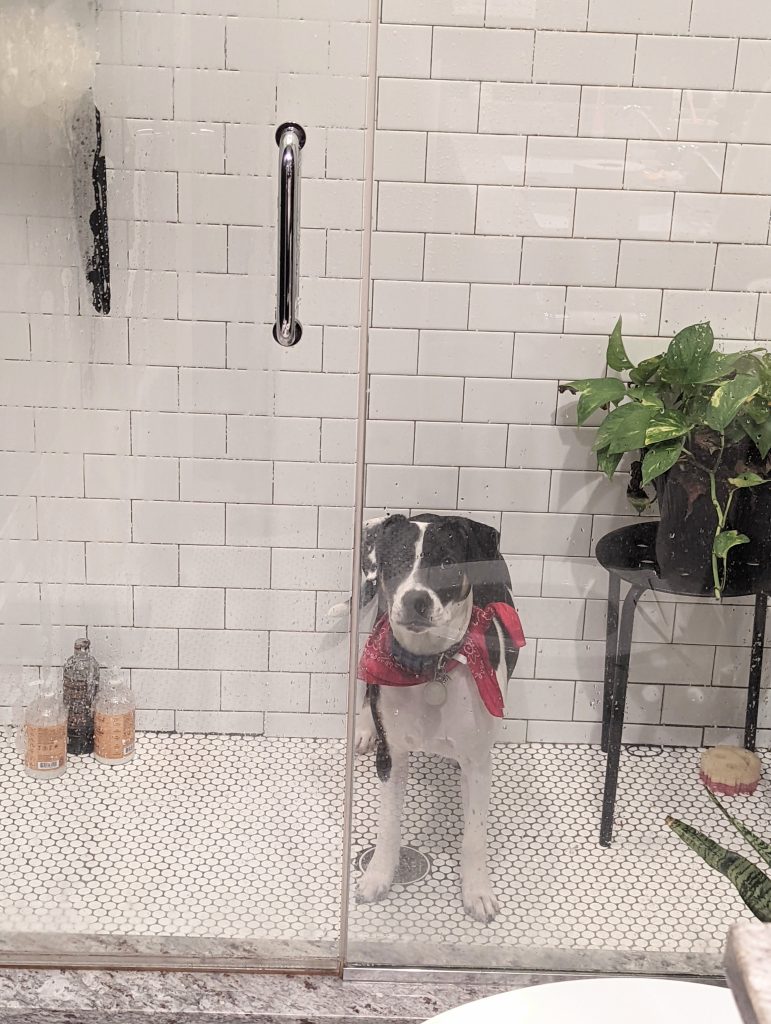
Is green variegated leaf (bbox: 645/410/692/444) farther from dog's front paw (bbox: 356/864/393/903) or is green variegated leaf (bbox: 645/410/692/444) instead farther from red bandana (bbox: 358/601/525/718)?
A: dog's front paw (bbox: 356/864/393/903)

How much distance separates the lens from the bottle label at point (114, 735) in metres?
1.92

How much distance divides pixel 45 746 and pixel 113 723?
12cm

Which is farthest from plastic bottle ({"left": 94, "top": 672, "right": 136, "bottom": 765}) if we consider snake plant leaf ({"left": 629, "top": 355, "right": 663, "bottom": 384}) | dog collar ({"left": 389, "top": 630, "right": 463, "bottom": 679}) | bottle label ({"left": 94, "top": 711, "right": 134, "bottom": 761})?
snake plant leaf ({"left": 629, "top": 355, "right": 663, "bottom": 384})

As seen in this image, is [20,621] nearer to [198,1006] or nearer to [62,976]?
[62,976]

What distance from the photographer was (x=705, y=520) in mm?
1531

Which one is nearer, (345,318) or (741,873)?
(741,873)

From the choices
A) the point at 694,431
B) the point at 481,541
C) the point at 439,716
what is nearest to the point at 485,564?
the point at 481,541

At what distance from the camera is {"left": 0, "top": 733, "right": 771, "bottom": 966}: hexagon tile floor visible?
5.53 ft

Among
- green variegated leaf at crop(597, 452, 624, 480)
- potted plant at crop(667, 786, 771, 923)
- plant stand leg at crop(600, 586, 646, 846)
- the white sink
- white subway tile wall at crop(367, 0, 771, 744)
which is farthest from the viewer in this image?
plant stand leg at crop(600, 586, 646, 846)

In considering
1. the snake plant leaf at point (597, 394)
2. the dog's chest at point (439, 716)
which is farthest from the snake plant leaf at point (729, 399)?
the dog's chest at point (439, 716)

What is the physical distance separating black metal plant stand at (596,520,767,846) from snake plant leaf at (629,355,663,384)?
7.8 inches

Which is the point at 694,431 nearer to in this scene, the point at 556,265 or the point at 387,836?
the point at 556,265

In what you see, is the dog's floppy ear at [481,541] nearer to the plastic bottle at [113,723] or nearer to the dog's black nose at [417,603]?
the dog's black nose at [417,603]

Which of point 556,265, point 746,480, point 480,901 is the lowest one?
point 480,901
